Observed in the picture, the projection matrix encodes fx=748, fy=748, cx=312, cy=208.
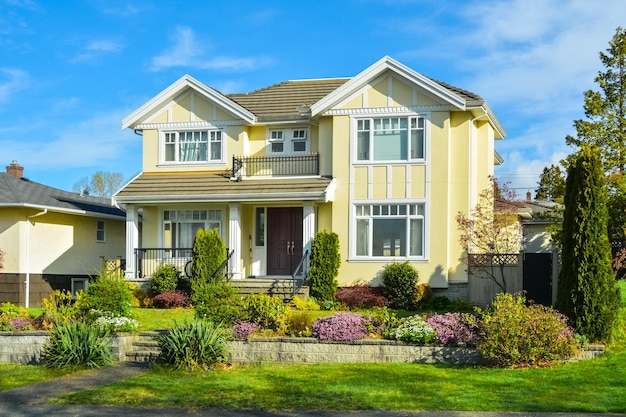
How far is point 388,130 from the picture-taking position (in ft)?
73.4

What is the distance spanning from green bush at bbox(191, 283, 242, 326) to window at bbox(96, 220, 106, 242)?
1444 centimetres

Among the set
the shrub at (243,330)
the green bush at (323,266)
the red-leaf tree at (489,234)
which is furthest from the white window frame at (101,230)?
the shrub at (243,330)

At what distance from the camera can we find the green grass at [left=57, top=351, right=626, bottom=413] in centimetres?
1026

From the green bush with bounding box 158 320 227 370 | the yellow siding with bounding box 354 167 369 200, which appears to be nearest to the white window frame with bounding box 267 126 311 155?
the yellow siding with bounding box 354 167 369 200

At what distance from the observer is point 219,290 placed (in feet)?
48.4

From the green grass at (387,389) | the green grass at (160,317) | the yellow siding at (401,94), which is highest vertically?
the yellow siding at (401,94)

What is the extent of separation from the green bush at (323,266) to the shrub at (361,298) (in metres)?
0.37

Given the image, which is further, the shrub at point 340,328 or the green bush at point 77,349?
the shrub at point 340,328

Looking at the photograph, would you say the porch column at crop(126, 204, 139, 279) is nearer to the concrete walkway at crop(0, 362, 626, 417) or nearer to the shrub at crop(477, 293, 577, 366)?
the concrete walkway at crop(0, 362, 626, 417)

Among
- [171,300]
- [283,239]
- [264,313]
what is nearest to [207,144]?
[283,239]

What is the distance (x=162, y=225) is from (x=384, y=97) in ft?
27.7

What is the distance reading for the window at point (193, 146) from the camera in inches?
972

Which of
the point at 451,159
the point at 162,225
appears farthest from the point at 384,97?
the point at 162,225

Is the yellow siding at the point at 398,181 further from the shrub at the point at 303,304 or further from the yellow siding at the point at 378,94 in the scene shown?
the shrub at the point at 303,304
